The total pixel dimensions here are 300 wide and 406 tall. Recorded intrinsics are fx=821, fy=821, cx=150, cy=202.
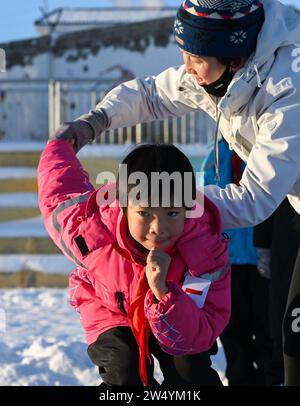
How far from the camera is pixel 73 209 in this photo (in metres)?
2.67

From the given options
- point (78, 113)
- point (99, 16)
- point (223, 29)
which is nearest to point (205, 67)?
point (223, 29)

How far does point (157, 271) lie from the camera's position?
7.73ft

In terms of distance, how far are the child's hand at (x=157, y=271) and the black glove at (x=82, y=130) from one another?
2.08ft

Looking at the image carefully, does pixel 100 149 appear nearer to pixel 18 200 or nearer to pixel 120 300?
Answer: pixel 18 200

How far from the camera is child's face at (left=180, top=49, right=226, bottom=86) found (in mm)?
2703

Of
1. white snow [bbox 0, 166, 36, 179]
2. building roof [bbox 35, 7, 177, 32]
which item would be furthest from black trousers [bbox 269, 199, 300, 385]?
building roof [bbox 35, 7, 177, 32]

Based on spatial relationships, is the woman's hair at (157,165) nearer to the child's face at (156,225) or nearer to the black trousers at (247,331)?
the child's face at (156,225)

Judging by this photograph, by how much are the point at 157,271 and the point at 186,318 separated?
0.53 ft

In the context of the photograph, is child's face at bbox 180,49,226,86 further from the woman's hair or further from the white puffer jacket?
the woman's hair

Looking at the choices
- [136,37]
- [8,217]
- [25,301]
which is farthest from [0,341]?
[136,37]

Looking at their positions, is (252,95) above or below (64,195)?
above

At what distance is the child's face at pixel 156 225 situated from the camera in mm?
2451

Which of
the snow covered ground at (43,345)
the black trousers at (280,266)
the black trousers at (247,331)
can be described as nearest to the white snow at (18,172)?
the snow covered ground at (43,345)

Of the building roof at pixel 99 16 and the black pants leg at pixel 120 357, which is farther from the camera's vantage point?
the building roof at pixel 99 16
